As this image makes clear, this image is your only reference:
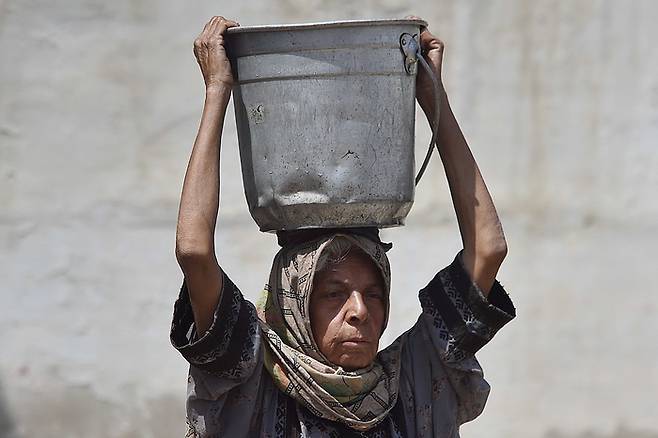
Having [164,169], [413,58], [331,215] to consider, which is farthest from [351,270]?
[164,169]

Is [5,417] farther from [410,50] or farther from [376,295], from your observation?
[410,50]

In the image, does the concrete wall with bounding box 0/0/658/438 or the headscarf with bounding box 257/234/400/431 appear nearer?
the headscarf with bounding box 257/234/400/431

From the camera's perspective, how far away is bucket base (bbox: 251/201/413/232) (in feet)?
11.1

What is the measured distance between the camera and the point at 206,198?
10.9ft

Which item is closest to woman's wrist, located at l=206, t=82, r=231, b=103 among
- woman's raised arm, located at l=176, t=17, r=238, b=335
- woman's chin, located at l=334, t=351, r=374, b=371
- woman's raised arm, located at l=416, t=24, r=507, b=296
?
woman's raised arm, located at l=176, t=17, r=238, b=335

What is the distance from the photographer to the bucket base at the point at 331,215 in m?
3.37

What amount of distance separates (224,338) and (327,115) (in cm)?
57

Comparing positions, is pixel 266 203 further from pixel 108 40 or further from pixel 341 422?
pixel 108 40

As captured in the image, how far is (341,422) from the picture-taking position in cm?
346

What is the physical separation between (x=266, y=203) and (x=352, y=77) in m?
0.37

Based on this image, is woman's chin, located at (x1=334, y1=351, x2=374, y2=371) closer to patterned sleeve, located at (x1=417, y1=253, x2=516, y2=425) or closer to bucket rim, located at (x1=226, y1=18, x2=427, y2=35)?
patterned sleeve, located at (x1=417, y1=253, x2=516, y2=425)

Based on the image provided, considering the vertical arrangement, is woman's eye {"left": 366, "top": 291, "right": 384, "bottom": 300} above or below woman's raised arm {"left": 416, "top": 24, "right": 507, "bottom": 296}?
below

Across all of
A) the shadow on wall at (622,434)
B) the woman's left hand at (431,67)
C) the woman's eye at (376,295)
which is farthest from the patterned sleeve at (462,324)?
the shadow on wall at (622,434)

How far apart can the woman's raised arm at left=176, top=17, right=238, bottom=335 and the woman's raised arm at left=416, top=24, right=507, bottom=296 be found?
A: 20.7 inches
